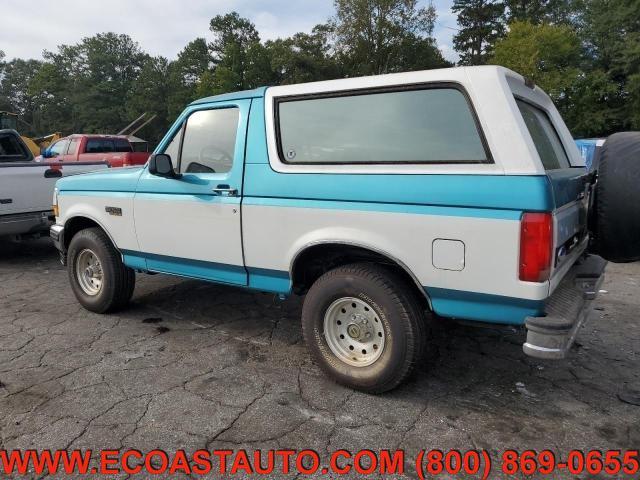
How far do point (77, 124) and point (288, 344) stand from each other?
6973 centimetres

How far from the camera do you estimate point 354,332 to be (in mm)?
3123

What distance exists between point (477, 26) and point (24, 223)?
2201 inches

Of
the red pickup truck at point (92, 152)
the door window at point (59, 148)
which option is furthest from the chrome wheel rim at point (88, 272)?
the door window at point (59, 148)

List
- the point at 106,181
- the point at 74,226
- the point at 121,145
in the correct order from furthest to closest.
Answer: the point at 121,145
the point at 74,226
the point at 106,181

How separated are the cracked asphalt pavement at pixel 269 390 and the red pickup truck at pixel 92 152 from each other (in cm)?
923

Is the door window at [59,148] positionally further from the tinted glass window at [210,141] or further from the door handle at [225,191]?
the door handle at [225,191]

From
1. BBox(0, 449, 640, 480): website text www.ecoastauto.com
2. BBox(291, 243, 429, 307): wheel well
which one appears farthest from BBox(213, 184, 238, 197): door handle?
BBox(0, 449, 640, 480): website text www.ecoastauto.com

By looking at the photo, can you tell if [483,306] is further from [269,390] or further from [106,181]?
[106,181]

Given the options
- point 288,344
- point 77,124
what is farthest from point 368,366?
point 77,124

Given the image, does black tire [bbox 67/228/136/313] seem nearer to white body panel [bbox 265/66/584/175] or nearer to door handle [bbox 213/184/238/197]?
door handle [bbox 213/184/238/197]

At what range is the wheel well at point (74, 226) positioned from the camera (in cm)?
472

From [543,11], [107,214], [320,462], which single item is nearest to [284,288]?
[320,462]

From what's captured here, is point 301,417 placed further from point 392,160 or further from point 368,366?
point 392,160

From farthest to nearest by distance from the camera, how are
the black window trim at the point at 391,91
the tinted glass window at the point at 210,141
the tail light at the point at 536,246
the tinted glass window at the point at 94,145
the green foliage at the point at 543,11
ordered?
1. the green foliage at the point at 543,11
2. the tinted glass window at the point at 94,145
3. the tinted glass window at the point at 210,141
4. the black window trim at the point at 391,91
5. the tail light at the point at 536,246
